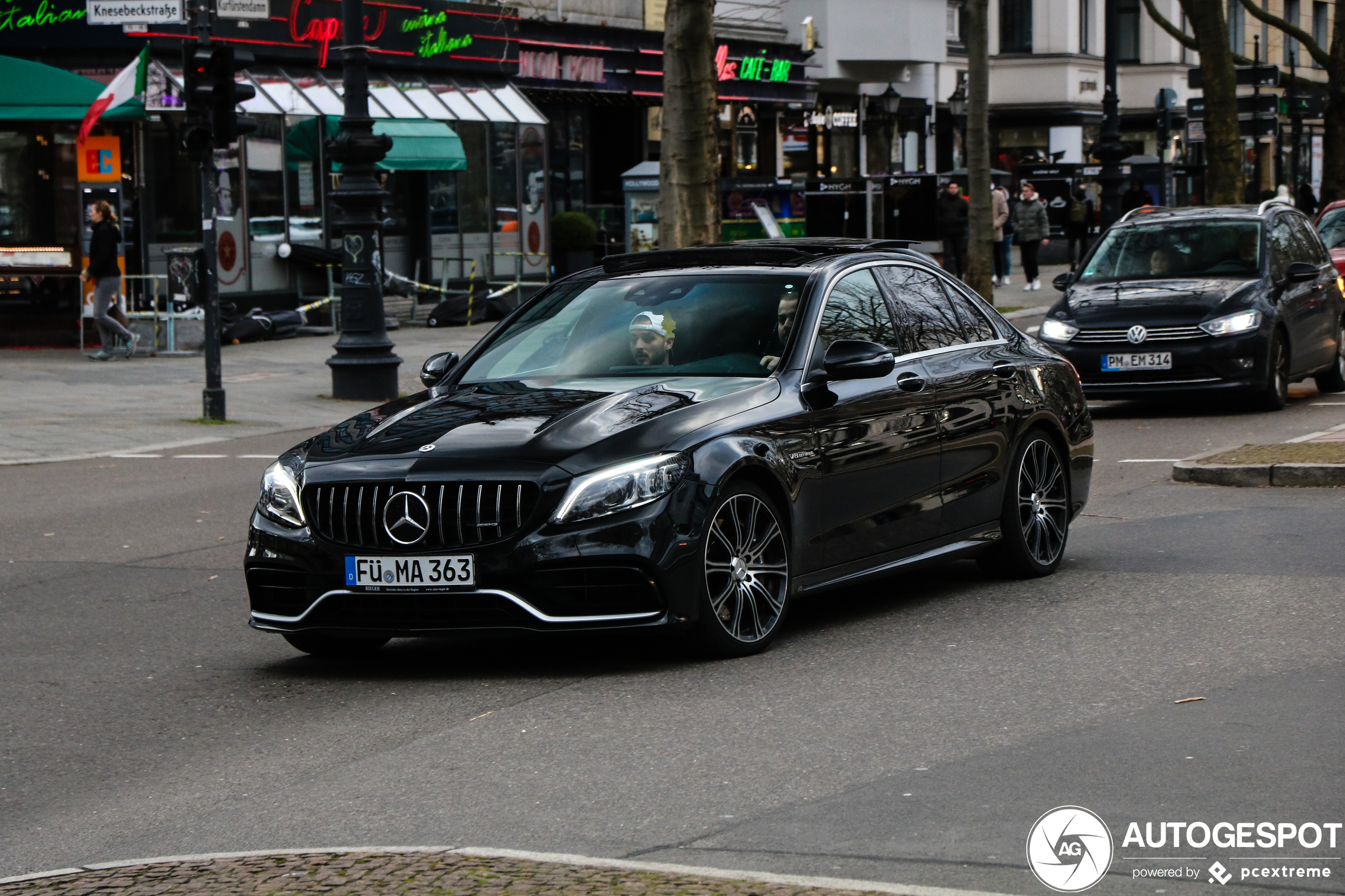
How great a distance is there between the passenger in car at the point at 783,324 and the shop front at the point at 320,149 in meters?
18.0

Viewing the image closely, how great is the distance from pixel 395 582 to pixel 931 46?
44127 millimetres

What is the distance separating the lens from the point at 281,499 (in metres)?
7.40

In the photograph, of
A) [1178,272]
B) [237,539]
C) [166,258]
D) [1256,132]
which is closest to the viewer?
[237,539]

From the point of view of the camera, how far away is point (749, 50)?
1698 inches

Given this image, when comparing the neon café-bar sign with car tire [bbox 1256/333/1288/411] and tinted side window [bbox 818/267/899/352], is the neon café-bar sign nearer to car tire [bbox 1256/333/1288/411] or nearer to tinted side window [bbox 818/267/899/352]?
car tire [bbox 1256/333/1288/411]

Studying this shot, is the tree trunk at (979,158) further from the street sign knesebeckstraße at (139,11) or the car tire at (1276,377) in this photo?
the street sign knesebeckstraße at (139,11)

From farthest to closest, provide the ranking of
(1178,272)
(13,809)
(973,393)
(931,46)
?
(931,46) < (1178,272) < (973,393) < (13,809)

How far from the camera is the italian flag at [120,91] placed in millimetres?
25125

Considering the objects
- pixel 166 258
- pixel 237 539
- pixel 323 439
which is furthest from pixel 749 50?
pixel 323 439

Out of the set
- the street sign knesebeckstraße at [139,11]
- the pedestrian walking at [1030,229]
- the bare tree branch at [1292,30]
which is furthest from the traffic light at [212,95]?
the bare tree branch at [1292,30]

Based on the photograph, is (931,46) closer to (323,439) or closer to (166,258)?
(166,258)

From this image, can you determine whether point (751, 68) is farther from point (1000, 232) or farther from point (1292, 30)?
point (1292, 30)

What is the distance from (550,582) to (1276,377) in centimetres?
1129

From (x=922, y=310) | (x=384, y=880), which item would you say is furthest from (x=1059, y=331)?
(x=384, y=880)
